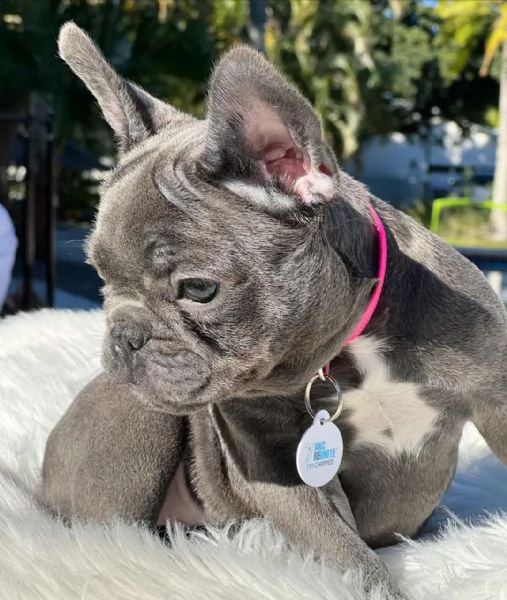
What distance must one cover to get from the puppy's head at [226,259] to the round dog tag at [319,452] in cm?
14

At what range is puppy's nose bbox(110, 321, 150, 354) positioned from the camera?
1.36 metres

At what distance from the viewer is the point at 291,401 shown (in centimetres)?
152

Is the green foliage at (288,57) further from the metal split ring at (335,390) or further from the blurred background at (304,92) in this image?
the metal split ring at (335,390)

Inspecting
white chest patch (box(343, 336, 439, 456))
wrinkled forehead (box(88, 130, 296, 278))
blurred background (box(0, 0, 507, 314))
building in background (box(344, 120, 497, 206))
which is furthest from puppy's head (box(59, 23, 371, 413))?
building in background (box(344, 120, 497, 206))

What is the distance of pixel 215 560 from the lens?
1423mm

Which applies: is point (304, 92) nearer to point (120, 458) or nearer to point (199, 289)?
point (199, 289)

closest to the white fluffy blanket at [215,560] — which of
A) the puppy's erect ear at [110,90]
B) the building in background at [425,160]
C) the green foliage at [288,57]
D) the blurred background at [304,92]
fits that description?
the blurred background at [304,92]

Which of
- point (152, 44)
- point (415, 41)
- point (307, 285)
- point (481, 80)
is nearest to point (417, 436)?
point (307, 285)

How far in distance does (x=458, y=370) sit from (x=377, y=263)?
0.75 ft

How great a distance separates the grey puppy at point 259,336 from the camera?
1271 millimetres

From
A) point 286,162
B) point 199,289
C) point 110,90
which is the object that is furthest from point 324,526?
point 110,90

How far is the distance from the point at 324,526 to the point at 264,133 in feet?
2.10

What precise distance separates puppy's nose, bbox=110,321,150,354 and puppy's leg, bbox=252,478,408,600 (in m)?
0.36

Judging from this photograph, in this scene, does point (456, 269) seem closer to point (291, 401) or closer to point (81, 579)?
point (291, 401)
